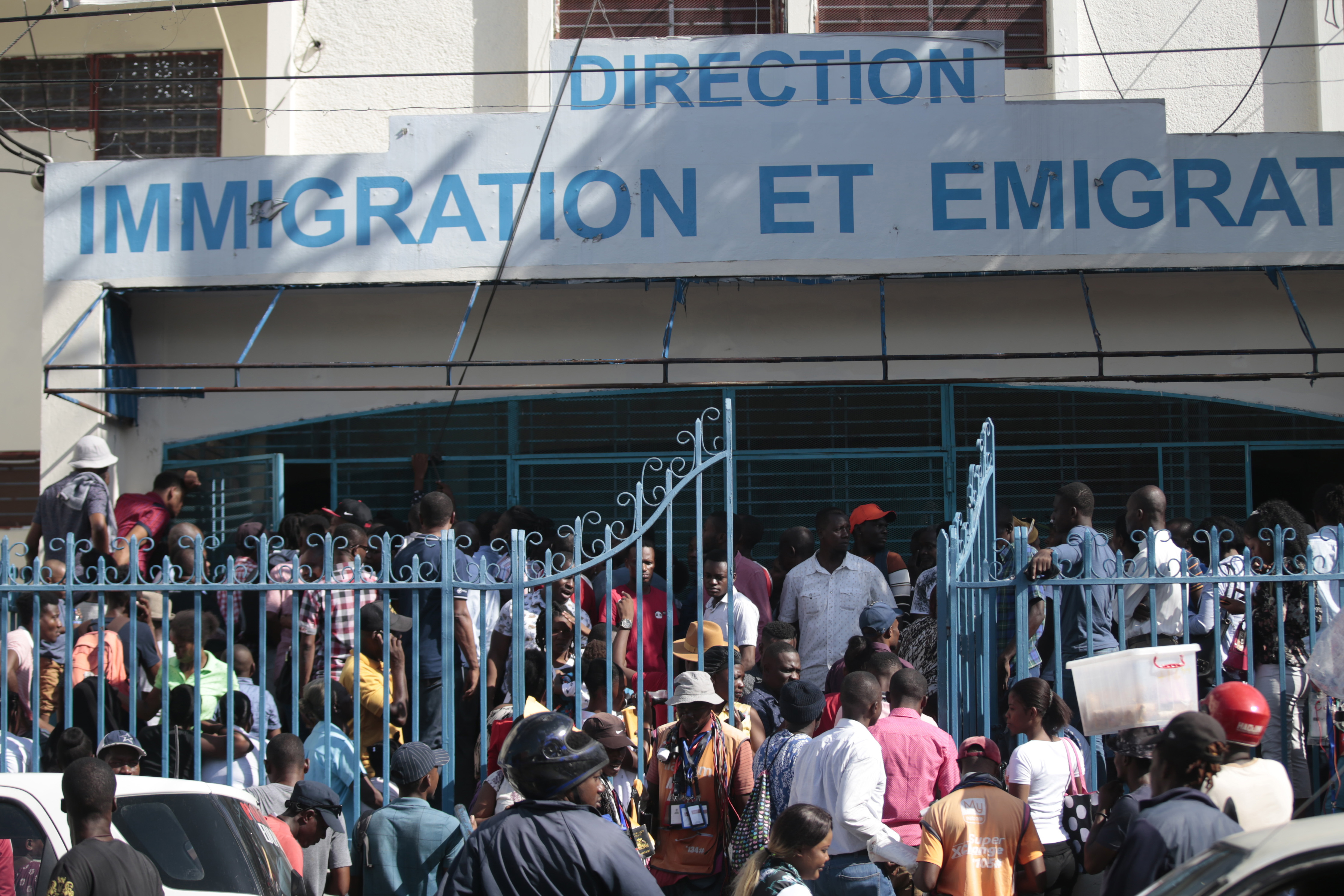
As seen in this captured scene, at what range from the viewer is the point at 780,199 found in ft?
32.6

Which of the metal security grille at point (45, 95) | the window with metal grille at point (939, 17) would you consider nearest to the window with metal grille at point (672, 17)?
the window with metal grille at point (939, 17)

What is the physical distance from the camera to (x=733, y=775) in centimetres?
570

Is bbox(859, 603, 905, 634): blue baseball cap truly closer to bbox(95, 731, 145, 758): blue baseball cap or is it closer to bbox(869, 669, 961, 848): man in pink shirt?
bbox(869, 669, 961, 848): man in pink shirt

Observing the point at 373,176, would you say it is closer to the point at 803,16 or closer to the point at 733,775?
the point at 803,16

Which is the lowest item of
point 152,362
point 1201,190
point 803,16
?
point 152,362

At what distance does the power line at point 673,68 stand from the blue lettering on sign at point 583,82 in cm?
3

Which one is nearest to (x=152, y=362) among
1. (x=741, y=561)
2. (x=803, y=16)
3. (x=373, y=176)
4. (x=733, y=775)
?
(x=373, y=176)

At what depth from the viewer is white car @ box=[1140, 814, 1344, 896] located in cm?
304

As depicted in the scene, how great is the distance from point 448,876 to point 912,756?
101 inches

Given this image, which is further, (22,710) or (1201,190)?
(1201,190)

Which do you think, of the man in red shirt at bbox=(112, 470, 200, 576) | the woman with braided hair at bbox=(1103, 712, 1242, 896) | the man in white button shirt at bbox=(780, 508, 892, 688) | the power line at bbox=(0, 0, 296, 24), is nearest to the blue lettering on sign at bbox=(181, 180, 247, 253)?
the power line at bbox=(0, 0, 296, 24)

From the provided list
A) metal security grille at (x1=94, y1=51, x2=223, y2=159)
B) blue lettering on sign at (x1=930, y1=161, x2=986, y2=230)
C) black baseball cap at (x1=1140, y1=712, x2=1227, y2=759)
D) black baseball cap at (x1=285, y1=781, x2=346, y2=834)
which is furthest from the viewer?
metal security grille at (x1=94, y1=51, x2=223, y2=159)

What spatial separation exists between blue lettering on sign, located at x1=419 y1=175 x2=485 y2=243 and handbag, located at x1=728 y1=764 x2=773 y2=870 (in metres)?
5.78

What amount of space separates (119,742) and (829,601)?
12.9 ft
